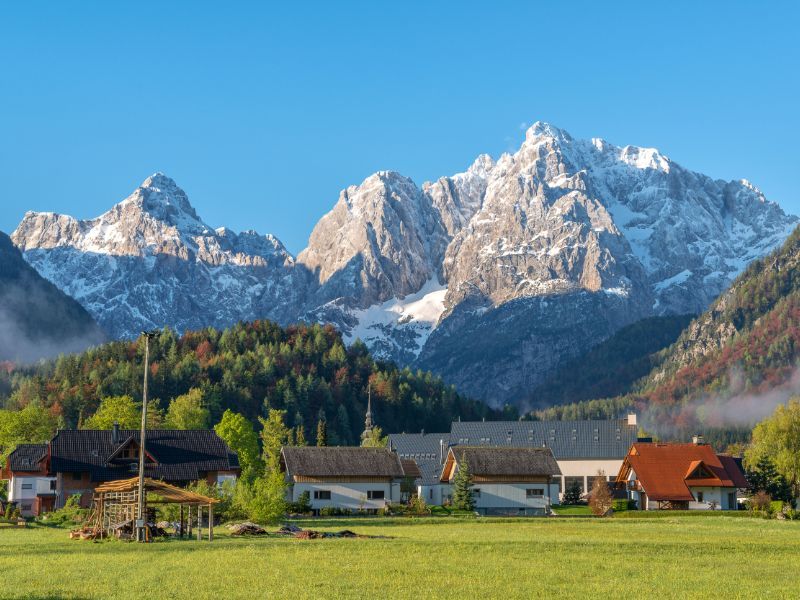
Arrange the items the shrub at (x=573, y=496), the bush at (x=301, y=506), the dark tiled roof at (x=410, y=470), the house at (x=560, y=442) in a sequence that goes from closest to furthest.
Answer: the bush at (x=301, y=506) < the dark tiled roof at (x=410, y=470) < the shrub at (x=573, y=496) < the house at (x=560, y=442)

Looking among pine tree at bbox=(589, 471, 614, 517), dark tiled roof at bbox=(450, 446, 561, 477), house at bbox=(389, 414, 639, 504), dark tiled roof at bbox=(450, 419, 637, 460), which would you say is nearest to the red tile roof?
dark tiled roof at bbox=(450, 446, 561, 477)

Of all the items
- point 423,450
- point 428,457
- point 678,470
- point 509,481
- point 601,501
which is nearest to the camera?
point 601,501

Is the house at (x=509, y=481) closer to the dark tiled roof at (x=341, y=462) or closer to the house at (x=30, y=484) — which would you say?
the dark tiled roof at (x=341, y=462)

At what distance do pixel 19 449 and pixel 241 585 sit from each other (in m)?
83.9

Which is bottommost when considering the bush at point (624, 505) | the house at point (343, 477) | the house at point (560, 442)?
the bush at point (624, 505)

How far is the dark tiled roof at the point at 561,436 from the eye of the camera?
554ft

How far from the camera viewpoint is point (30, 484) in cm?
11694

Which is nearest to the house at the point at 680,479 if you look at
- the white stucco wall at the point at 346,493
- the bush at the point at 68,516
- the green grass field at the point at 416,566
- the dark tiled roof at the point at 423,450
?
the white stucco wall at the point at 346,493

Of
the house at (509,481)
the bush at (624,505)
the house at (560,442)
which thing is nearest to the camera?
the bush at (624,505)

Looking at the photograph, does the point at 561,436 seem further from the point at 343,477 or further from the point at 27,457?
the point at 27,457

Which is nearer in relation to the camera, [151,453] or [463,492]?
[151,453]

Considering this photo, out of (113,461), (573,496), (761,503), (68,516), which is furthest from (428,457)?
(68,516)

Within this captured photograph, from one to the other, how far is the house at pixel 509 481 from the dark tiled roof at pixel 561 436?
37.7 meters

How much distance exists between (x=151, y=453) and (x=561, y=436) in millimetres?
75749
